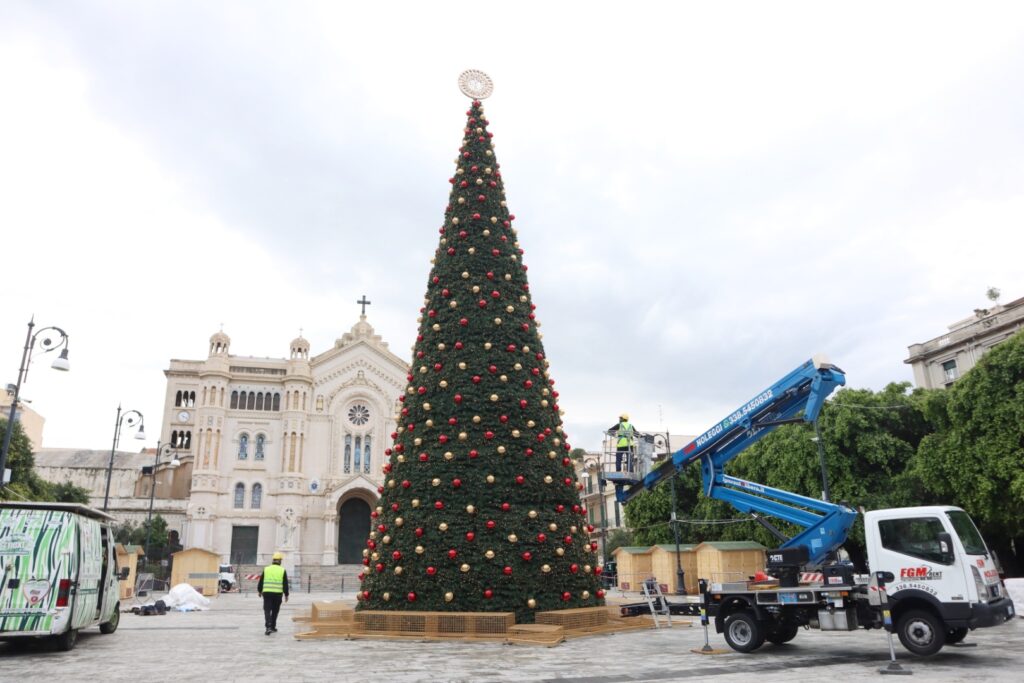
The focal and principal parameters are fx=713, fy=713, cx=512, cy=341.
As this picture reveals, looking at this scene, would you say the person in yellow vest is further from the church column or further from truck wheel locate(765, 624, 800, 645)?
the church column

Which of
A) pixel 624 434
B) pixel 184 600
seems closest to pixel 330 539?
pixel 184 600

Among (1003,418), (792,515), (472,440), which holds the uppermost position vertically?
(1003,418)

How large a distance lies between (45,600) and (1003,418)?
82.6 ft

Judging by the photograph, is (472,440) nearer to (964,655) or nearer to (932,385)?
(964,655)

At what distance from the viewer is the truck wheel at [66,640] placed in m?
11.9

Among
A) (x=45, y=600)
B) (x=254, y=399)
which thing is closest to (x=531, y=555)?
(x=45, y=600)

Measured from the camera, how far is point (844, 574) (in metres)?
11.2

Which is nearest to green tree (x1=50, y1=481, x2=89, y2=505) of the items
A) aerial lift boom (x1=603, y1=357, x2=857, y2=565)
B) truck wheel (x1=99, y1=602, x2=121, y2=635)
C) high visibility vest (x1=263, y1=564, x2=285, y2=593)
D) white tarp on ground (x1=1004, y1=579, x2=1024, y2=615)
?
truck wheel (x1=99, y1=602, x2=121, y2=635)

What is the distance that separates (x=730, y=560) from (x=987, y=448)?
12.2 m

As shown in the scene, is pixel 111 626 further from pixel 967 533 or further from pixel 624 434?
pixel 967 533

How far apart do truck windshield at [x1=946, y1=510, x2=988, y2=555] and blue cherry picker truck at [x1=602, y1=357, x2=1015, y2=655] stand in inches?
0.8

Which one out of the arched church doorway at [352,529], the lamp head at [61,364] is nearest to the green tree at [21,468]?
the lamp head at [61,364]

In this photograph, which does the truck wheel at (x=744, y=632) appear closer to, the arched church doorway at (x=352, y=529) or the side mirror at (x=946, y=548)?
the side mirror at (x=946, y=548)

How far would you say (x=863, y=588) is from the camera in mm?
11008
